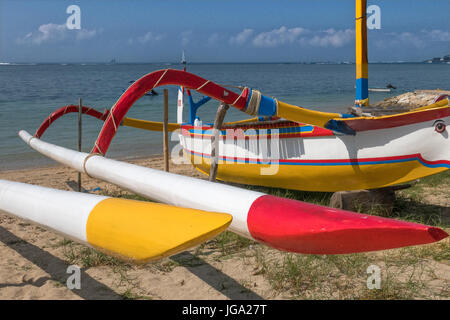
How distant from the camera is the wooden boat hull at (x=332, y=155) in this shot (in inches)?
202

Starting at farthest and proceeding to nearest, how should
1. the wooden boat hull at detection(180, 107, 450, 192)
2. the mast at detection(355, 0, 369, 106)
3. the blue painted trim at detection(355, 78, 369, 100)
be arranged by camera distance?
the blue painted trim at detection(355, 78, 369, 100)
the mast at detection(355, 0, 369, 106)
the wooden boat hull at detection(180, 107, 450, 192)

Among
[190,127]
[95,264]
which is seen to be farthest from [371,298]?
[190,127]

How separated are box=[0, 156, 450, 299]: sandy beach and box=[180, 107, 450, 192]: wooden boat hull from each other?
1.10 meters

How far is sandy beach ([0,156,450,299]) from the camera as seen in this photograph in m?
3.62

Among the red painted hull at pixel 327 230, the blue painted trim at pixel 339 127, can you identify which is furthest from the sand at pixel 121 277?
the blue painted trim at pixel 339 127

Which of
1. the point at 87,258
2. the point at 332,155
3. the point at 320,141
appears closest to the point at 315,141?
the point at 320,141

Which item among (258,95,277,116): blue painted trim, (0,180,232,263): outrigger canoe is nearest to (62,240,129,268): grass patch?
→ (0,180,232,263): outrigger canoe

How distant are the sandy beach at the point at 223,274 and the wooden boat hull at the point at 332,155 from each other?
1.10 metres

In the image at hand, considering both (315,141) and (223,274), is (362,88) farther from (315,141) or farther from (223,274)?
(223,274)

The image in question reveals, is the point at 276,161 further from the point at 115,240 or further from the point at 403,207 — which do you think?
the point at 115,240

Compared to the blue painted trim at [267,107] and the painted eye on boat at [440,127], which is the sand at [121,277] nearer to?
the blue painted trim at [267,107]

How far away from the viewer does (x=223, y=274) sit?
403 cm

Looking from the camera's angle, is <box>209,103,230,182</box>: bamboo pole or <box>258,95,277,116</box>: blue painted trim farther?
<box>209,103,230,182</box>: bamboo pole

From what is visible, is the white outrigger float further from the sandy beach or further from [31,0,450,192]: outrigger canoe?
the sandy beach
